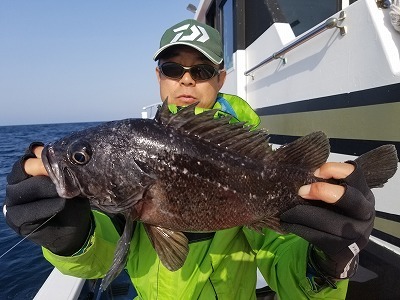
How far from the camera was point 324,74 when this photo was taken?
3092mm

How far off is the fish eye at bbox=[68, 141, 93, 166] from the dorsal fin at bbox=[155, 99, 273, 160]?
1.32 feet

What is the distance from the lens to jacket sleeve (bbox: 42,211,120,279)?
74.2 inches

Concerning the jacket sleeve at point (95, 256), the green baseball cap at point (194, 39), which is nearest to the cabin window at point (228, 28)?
the green baseball cap at point (194, 39)

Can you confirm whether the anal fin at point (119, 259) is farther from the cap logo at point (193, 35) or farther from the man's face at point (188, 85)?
the cap logo at point (193, 35)

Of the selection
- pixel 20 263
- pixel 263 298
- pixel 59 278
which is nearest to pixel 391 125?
pixel 263 298

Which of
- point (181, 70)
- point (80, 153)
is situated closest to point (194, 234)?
point (80, 153)

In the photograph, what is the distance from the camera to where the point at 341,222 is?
1580 mm

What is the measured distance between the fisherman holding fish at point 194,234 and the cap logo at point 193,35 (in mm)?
16

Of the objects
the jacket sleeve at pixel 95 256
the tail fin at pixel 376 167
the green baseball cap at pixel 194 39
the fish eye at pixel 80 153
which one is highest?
the green baseball cap at pixel 194 39

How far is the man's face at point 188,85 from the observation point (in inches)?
103

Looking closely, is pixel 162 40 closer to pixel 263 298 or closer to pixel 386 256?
pixel 386 256

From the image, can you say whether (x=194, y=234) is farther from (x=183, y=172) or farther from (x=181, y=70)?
(x=181, y=70)

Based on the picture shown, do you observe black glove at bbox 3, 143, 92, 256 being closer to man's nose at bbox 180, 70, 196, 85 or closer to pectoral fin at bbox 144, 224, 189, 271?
pectoral fin at bbox 144, 224, 189, 271

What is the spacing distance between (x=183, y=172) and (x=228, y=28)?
573 cm
